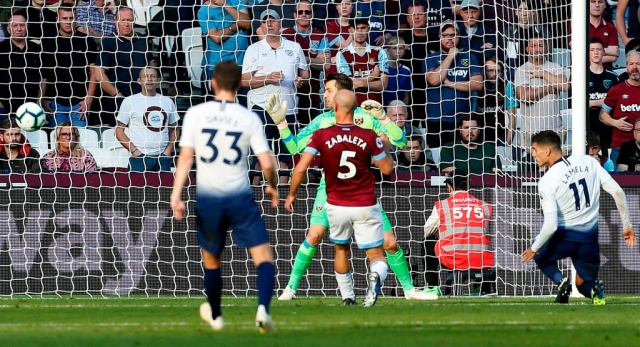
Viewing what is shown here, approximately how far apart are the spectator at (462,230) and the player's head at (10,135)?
560 centimetres

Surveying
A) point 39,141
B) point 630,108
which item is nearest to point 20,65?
point 39,141

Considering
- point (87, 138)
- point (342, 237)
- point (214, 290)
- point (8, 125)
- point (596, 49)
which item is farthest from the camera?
point (596, 49)

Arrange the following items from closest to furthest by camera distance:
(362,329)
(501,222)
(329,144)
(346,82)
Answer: (362,329) → (329,144) → (346,82) → (501,222)

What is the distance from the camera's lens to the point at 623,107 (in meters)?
17.6

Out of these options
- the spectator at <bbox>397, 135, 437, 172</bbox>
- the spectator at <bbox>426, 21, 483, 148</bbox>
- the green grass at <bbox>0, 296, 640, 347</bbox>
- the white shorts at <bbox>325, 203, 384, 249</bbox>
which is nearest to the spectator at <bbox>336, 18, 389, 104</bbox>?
the spectator at <bbox>426, 21, 483, 148</bbox>

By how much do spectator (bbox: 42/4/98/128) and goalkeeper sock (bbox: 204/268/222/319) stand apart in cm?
849

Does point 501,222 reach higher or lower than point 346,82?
lower

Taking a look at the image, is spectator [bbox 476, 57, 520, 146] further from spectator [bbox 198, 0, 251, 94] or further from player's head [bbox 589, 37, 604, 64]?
spectator [bbox 198, 0, 251, 94]

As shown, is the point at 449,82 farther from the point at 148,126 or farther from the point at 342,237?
the point at 342,237

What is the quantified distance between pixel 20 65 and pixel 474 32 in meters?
6.41

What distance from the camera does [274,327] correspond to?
27.8 feet

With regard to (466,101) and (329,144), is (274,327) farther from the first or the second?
(466,101)

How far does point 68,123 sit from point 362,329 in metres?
9.04

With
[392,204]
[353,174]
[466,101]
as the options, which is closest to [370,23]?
[466,101]
